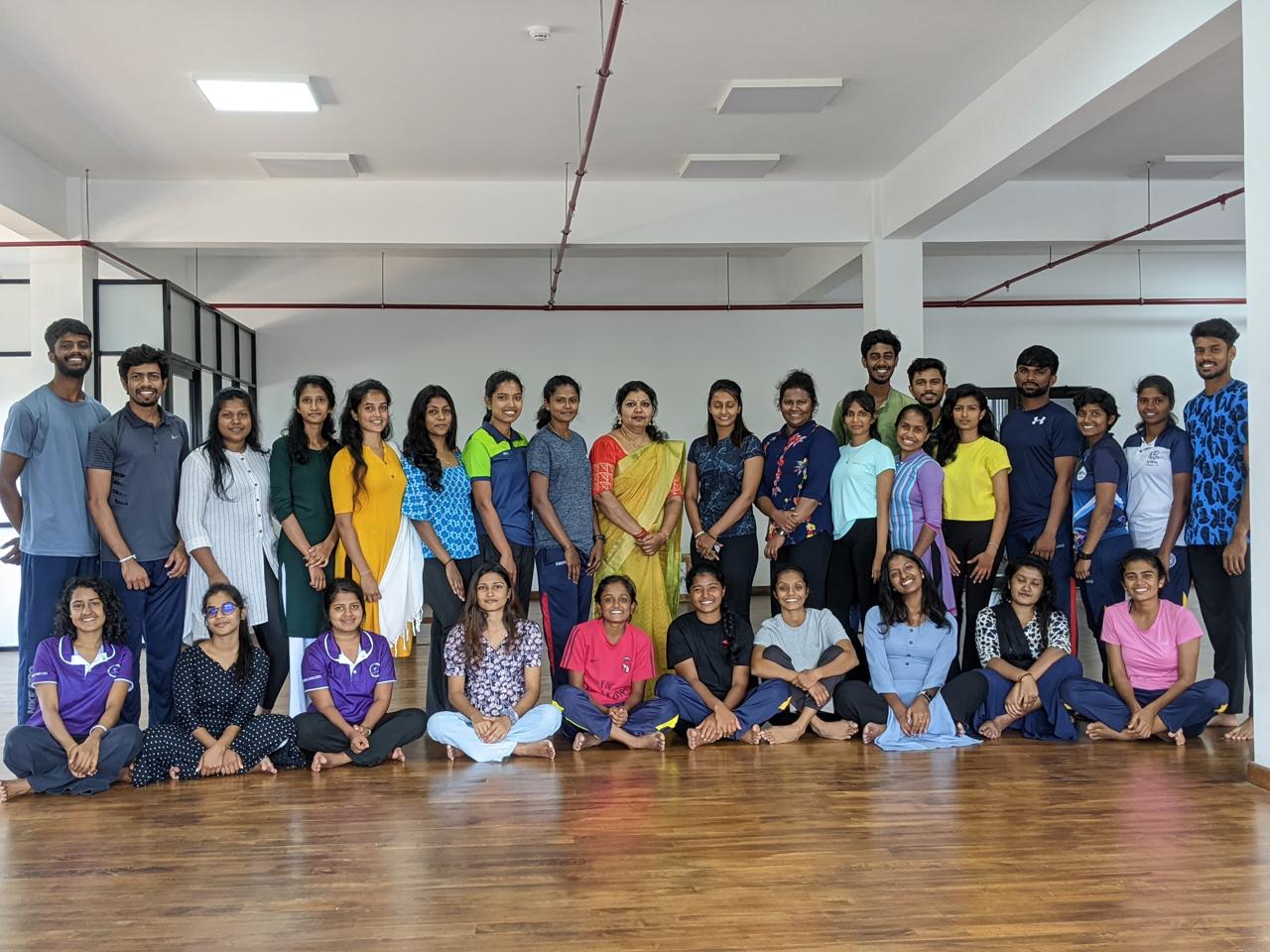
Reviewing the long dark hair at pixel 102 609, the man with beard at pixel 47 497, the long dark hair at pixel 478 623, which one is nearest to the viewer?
the long dark hair at pixel 102 609

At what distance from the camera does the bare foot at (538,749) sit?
4227mm

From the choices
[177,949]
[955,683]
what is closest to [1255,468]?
[955,683]

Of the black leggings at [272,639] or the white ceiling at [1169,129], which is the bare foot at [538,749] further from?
the white ceiling at [1169,129]

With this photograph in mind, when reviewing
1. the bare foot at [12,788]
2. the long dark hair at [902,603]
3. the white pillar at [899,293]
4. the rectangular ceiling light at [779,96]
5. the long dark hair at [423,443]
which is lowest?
the bare foot at [12,788]

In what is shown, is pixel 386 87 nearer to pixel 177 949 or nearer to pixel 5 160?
pixel 5 160

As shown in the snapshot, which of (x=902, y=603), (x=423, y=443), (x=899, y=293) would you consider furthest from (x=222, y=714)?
(x=899, y=293)

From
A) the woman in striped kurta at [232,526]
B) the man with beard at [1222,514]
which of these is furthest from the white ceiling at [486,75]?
the woman in striped kurta at [232,526]

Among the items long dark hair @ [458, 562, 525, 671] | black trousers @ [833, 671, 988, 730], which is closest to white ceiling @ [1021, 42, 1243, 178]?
black trousers @ [833, 671, 988, 730]

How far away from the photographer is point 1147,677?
445cm

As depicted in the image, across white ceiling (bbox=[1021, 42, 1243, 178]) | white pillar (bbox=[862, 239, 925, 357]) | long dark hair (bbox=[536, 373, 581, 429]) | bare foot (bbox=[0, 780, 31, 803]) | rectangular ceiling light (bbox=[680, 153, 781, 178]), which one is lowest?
bare foot (bbox=[0, 780, 31, 803])

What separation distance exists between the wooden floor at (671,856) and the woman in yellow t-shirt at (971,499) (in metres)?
0.85

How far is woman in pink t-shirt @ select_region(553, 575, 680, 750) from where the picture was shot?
440 centimetres

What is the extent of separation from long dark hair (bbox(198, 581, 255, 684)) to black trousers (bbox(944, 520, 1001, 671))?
294 cm

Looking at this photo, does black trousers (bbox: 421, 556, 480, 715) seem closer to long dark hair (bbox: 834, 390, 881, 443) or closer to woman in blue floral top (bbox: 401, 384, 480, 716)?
woman in blue floral top (bbox: 401, 384, 480, 716)
